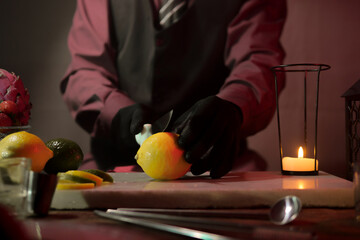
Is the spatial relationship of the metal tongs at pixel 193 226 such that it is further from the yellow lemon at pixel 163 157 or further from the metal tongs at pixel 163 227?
the yellow lemon at pixel 163 157

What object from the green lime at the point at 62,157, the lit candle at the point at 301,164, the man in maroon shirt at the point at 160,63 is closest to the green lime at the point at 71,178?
the green lime at the point at 62,157

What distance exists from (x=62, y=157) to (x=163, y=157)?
248mm

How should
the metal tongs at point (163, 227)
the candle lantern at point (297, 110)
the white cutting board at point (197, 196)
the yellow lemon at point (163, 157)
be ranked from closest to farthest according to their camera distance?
the metal tongs at point (163, 227) → the white cutting board at point (197, 196) → the yellow lemon at point (163, 157) → the candle lantern at point (297, 110)

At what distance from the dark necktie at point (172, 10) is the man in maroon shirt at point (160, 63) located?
1.0 inches

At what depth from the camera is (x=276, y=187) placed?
741 millimetres

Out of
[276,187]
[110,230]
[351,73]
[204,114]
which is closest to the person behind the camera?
[110,230]

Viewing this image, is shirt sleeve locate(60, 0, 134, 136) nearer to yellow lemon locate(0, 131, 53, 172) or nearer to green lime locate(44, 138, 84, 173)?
green lime locate(44, 138, 84, 173)

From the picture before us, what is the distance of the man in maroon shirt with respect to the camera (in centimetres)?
178

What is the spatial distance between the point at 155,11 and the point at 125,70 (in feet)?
1.05

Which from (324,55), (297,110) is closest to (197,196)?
(297,110)

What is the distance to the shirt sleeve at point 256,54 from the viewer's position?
1.77 meters

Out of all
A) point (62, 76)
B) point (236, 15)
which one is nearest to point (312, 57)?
point (236, 15)

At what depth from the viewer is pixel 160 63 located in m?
1.84

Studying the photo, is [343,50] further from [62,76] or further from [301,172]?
[62,76]
